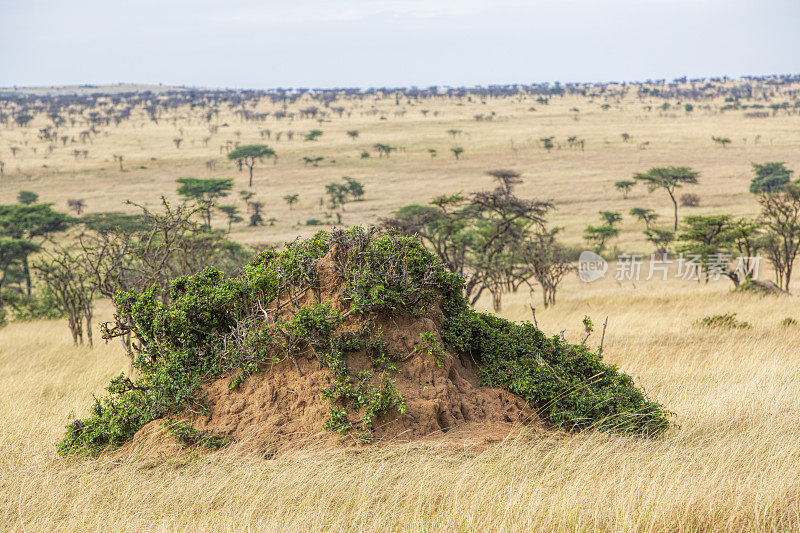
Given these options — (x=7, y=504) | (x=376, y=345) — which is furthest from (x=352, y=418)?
(x=7, y=504)

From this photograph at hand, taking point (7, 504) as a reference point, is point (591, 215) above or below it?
below

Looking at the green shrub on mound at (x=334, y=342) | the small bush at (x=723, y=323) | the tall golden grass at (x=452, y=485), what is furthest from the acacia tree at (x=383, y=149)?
the tall golden grass at (x=452, y=485)

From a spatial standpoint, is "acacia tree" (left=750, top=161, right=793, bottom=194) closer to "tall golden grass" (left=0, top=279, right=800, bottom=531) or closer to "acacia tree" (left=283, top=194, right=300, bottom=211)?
"acacia tree" (left=283, top=194, right=300, bottom=211)

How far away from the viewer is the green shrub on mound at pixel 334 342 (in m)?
5.11

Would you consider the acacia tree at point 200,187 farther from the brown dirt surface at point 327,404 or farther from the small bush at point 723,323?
the brown dirt surface at point 327,404

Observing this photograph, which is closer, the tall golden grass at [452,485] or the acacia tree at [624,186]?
the tall golden grass at [452,485]

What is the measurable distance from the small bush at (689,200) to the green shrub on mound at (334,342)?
1855 inches

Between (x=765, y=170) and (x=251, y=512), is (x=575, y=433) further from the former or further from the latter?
(x=765, y=170)

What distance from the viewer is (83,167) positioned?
69125mm

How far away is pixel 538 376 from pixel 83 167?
7266cm

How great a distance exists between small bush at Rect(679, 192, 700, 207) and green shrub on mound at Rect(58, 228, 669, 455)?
47109 mm

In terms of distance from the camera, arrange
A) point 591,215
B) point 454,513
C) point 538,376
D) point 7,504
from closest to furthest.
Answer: point 454,513, point 7,504, point 538,376, point 591,215

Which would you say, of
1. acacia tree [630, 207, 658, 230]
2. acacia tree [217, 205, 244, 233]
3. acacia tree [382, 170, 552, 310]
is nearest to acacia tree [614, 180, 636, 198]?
acacia tree [630, 207, 658, 230]

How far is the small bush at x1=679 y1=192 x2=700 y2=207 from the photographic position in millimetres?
48812
